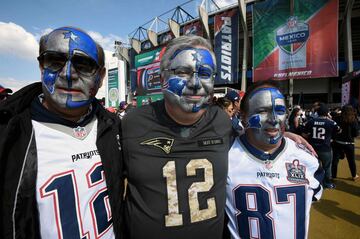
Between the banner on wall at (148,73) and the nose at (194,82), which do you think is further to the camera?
the banner on wall at (148,73)

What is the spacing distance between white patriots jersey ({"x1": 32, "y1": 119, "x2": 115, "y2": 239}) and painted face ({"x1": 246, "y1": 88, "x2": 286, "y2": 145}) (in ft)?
3.38

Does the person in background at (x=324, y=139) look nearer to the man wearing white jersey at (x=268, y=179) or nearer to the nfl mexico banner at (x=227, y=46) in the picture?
the man wearing white jersey at (x=268, y=179)

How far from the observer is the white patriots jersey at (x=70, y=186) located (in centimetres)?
117

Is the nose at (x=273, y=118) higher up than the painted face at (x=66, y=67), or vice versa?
the painted face at (x=66, y=67)

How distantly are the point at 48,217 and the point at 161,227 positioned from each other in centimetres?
61

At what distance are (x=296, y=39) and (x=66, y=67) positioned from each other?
16546 millimetres

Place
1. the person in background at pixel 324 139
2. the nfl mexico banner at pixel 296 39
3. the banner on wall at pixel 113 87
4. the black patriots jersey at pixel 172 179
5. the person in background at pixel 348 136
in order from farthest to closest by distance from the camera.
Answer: the nfl mexico banner at pixel 296 39
the banner on wall at pixel 113 87
the person in background at pixel 348 136
the person in background at pixel 324 139
the black patriots jersey at pixel 172 179

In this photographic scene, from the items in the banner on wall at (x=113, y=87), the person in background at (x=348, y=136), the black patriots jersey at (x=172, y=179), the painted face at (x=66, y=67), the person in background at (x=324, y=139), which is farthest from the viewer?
the banner on wall at (x=113, y=87)

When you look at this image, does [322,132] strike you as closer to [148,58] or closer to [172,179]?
[172,179]

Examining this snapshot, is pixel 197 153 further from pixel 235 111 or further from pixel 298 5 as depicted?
pixel 298 5

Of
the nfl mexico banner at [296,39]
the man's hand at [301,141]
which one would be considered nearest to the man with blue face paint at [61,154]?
the man's hand at [301,141]

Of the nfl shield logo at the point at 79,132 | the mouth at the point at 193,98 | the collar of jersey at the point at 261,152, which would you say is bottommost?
the collar of jersey at the point at 261,152

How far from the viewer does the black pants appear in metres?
5.30

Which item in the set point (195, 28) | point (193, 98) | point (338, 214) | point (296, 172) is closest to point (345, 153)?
point (338, 214)
